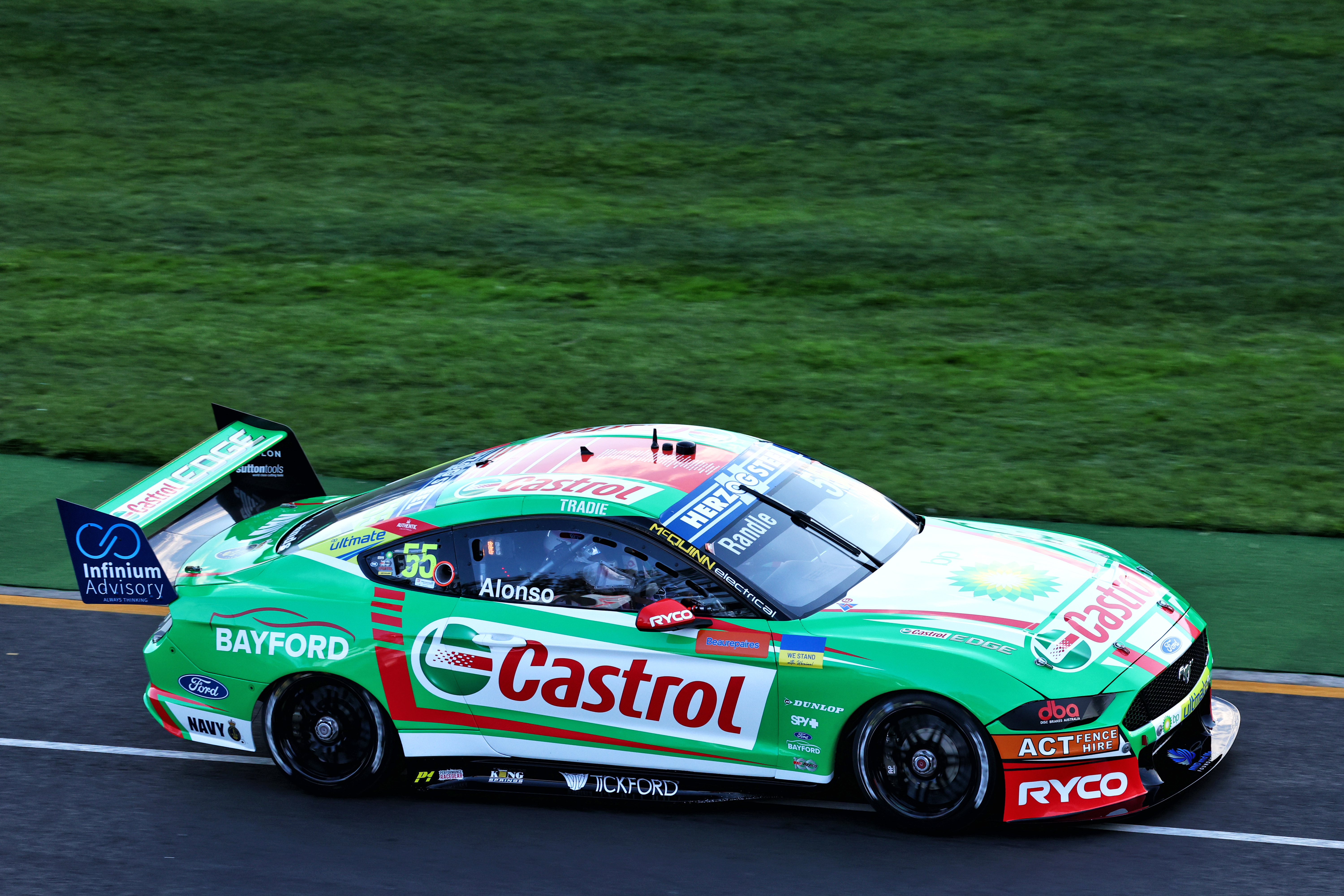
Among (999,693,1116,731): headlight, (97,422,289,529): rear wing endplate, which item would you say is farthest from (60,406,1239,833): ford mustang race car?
(97,422,289,529): rear wing endplate

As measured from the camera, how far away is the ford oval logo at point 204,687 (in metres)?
7.19

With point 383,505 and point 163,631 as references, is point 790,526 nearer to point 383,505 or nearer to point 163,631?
point 383,505

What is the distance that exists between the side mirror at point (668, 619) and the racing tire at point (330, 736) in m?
1.32

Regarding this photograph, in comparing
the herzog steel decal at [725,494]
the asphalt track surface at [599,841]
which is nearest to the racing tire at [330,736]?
the asphalt track surface at [599,841]

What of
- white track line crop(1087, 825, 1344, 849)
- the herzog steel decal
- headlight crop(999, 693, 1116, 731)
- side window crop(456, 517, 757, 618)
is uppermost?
the herzog steel decal

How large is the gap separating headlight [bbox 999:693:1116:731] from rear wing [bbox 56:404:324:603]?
3.89m

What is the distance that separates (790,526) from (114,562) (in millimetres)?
3146

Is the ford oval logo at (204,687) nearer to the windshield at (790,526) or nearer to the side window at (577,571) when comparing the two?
the side window at (577,571)

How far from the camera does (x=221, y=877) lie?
254 inches

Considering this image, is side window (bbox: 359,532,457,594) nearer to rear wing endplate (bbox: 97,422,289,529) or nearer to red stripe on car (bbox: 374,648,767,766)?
red stripe on car (bbox: 374,648,767,766)

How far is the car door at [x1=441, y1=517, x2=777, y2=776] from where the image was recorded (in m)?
6.43

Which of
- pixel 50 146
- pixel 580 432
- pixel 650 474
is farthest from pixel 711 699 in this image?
A: pixel 50 146

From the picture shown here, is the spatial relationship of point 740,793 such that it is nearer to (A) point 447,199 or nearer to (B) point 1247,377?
(B) point 1247,377

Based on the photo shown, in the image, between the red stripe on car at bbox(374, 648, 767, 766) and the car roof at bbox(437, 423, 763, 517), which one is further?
the car roof at bbox(437, 423, 763, 517)
